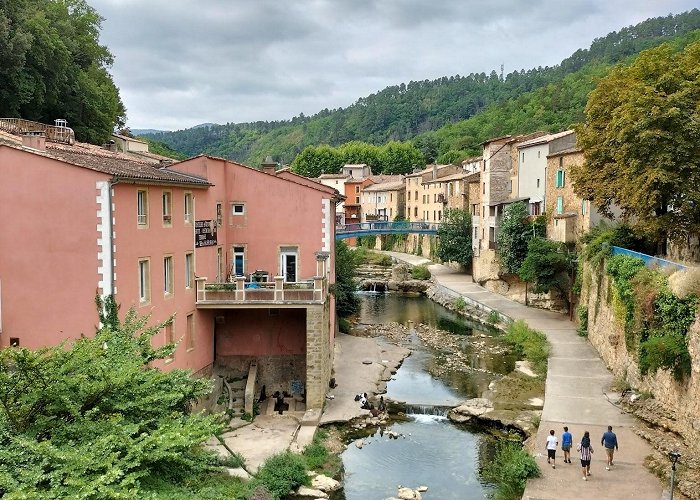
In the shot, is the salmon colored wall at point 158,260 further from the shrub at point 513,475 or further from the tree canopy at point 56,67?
the tree canopy at point 56,67

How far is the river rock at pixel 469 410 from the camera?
25688 millimetres

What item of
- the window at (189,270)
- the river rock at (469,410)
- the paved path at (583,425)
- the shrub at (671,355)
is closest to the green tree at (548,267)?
the paved path at (583,425)

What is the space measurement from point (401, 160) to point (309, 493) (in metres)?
111

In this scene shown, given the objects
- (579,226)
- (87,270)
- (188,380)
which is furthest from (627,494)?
(579,226)

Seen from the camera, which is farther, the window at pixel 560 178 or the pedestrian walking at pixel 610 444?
the window at pixel 560 178

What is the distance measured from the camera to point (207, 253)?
26.1m

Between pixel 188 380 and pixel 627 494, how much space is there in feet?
40.4

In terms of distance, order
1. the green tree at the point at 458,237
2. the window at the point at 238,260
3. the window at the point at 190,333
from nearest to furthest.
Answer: the window at the point at 190,333, the window at the point at 238,260, the green tree at the point at 458,237

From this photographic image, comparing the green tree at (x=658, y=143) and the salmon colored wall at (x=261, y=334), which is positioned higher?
the green tree at (x=658, y=143)

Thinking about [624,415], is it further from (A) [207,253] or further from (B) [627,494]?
(A) [207,253]

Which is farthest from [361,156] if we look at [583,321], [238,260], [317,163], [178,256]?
[178,256]

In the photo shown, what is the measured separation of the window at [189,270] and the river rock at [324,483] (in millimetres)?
8856

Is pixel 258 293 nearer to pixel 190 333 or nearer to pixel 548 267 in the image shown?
pixel 190 333

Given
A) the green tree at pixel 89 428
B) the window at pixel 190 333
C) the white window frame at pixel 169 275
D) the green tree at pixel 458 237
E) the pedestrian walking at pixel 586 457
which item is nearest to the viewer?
the green tree at pixel 89 428
